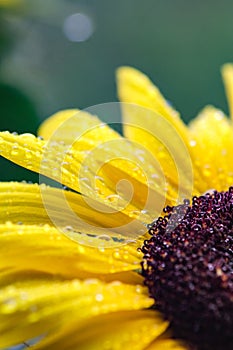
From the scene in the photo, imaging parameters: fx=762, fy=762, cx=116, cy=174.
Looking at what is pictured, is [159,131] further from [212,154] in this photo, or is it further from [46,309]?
[46,309]

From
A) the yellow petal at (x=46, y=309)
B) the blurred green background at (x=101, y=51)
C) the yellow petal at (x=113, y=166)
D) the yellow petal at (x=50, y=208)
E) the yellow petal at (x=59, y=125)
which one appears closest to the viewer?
the yellow petal at (x=46, y=309)

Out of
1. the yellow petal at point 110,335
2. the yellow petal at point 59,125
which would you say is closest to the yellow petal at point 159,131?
the yellow petal at point 59,125

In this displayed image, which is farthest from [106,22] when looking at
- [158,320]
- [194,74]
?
[158,320]

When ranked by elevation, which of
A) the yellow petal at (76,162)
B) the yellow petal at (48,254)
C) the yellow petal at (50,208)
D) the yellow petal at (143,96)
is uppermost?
the yellow petal at (143,96)

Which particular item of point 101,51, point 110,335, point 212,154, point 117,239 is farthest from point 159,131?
point 101,51

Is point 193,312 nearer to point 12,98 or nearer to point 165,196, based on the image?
point 165,196

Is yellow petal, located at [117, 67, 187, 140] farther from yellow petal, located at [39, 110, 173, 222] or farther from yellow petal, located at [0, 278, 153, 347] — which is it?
yellow petal, located at [0, 278, 153, 347]

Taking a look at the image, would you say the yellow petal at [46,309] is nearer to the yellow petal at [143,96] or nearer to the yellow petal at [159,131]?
the yellow petal at [159,131]
